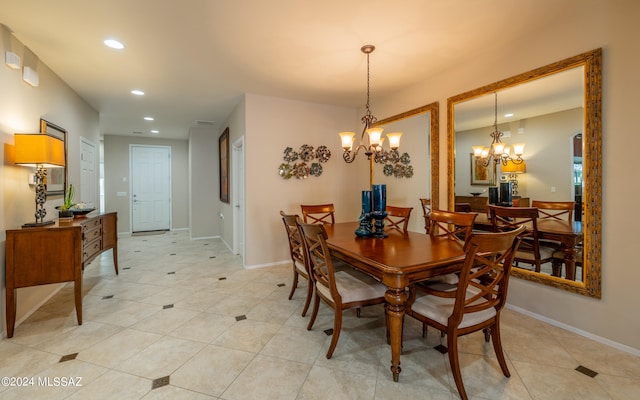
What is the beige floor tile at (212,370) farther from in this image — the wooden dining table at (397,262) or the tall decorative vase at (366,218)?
the tall decorative vase at (366,218)

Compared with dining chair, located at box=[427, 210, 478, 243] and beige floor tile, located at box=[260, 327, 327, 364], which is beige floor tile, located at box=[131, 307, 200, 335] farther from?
dining chair, located at box=[427, 210, 478, 243]

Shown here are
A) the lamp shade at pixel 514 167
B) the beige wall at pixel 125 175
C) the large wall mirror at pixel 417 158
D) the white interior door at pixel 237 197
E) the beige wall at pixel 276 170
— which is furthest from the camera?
the beige wall at pixel 125 175

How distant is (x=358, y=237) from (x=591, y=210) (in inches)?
72.5

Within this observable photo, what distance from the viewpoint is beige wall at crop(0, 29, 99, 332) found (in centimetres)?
235

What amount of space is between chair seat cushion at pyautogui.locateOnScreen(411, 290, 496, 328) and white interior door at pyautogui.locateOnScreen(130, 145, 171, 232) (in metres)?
7.61

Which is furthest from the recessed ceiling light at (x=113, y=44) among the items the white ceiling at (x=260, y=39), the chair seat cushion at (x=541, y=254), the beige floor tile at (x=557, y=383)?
the chair seat cushion at (x=541, y=254)

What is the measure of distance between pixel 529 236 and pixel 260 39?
3.10 m

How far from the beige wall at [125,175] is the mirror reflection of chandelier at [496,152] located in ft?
23.9

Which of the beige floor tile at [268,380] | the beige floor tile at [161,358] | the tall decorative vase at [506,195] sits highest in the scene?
the tall decorative vase at [506,195]

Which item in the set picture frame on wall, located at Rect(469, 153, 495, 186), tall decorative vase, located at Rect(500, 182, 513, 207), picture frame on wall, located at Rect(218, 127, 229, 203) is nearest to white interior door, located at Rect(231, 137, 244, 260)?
picture frame on wall, located at Rect(218, 127, 229, 203)

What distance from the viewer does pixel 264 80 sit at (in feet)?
11.7

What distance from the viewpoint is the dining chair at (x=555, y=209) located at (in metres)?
2.41

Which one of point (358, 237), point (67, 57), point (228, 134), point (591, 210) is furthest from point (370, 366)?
point (228, 134)

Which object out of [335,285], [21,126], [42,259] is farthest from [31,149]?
[335,285]
